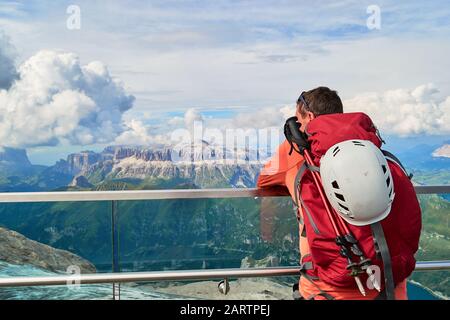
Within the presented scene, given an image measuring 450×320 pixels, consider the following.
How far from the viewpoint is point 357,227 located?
172 centimetres

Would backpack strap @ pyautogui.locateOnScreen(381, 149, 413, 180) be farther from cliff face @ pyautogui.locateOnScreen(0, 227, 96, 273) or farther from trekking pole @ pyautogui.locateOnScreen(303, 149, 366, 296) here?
cliff face @ pyautogui.locateOnScreen(0, 227, 96, 273)

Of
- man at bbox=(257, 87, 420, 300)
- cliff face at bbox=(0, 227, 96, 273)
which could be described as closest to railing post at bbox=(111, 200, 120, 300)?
cliff face at bbox=(0, 227, 96, 273)

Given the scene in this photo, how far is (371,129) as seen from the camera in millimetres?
1772

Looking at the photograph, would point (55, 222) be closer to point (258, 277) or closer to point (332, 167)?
point (258, 277)

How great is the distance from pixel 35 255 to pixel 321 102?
5.51ft

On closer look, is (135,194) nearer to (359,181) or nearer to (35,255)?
(35,255)

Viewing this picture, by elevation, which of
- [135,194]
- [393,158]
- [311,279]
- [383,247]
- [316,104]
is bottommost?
[311,279]

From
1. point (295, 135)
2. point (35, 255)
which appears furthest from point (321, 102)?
point (35, 255)

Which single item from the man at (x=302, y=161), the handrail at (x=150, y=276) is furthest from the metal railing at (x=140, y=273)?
the man at (x=302, y=161)

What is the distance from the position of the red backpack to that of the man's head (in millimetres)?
198

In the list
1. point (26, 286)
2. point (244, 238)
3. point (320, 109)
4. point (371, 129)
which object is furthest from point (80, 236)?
point (371, 129)

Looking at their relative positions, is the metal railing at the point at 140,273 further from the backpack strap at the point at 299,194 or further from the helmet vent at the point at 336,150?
the helmet vent at the point at 336,150

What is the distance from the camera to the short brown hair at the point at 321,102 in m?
2.01

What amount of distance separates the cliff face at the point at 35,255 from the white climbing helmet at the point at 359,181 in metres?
1.52
